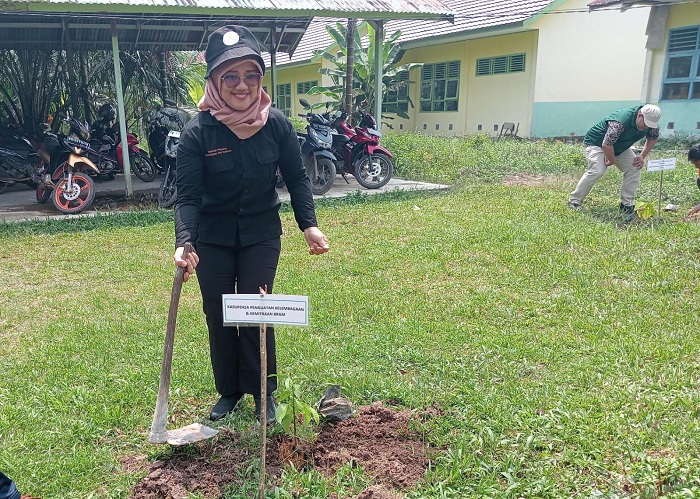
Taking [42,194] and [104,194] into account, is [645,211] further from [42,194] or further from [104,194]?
[42,194]

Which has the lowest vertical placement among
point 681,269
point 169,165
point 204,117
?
point 681,269

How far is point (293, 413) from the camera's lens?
8.59 ft

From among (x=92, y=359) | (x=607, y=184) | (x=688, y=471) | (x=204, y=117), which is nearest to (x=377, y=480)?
(x=688, y=471)

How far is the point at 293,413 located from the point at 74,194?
6.59 m

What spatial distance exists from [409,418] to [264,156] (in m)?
1.48

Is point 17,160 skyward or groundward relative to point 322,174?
skyward

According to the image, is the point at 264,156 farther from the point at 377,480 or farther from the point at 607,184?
the point at 607,184

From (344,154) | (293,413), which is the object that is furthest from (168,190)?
(293,413)

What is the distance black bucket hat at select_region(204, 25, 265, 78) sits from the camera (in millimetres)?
2477

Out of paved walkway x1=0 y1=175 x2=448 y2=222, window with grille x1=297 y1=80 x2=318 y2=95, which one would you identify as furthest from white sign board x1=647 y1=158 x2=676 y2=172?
window with grille x1=297 y1=80 x2=318 y2=95

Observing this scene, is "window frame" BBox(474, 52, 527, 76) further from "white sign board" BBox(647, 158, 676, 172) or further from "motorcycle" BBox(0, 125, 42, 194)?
"motorcycle" BBox(0, 125, 42, 194)

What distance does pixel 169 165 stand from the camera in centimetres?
841

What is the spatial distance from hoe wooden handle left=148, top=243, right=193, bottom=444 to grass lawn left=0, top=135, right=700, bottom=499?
22cm

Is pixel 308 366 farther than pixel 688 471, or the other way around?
pixel 308 366
